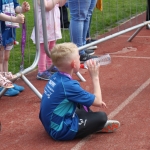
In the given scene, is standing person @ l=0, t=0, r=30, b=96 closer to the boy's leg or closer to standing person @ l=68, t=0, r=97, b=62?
the boy's leg

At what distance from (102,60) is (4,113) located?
50.1 inches

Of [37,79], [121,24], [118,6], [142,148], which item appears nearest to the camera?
[142,148]

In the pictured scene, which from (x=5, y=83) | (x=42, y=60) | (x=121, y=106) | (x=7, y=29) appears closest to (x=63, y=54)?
(x=5, y=83)

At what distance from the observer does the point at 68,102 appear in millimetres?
4105

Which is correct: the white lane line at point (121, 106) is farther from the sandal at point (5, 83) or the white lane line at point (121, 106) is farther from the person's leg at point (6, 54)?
the person's leg at point (6, 54)

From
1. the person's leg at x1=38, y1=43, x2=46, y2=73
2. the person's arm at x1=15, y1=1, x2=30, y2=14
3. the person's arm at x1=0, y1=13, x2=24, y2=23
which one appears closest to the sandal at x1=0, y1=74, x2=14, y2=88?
the person's arm at x1=0, y1=13, x2=24, y2=23

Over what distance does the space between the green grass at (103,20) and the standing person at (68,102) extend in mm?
2516

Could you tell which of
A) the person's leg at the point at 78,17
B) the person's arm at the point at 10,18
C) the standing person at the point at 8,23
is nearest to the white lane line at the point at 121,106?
the standing person at the point at 8,23

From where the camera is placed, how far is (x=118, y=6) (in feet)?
37.5

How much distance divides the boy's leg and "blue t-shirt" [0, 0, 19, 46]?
158 cm

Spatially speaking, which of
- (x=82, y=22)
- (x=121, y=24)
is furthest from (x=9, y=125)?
(x=121, y=24)

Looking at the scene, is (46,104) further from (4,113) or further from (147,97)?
(147,97)

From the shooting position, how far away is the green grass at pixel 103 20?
7.36 m

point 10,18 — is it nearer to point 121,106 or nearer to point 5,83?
point 5,83
